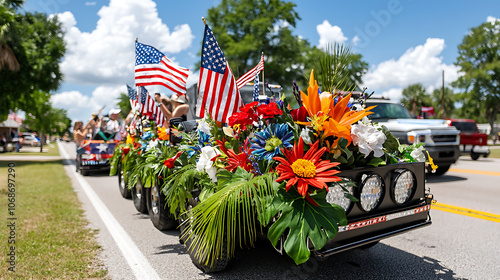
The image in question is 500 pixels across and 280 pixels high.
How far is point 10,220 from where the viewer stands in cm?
558

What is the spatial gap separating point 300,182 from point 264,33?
30080 millimetres

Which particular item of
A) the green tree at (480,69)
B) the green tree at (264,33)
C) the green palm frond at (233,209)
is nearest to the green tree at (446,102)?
the green tree at (480,69)

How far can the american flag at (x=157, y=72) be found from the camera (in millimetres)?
6211

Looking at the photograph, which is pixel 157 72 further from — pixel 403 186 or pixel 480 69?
pixel 480 69

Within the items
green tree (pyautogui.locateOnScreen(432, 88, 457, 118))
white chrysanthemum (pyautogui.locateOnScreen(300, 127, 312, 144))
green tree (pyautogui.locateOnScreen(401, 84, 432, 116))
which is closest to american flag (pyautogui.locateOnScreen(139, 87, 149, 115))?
white chrysanthemum (pyautogui.locateOnScreen(300, 127, 312, 144))

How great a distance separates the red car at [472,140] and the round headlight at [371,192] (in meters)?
16.3

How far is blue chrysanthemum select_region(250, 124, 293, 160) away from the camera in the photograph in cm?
259

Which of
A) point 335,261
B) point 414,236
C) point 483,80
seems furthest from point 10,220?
point 483,80

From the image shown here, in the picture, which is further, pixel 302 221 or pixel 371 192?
pixel 371 192

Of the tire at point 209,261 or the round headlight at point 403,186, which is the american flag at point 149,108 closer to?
the tire at point 209,261

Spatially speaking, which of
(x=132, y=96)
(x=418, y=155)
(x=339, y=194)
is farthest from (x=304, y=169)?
(x=132, y=96)

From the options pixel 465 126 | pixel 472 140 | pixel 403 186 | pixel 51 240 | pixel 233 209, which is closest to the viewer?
pixel 233 209

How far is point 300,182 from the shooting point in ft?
7.65

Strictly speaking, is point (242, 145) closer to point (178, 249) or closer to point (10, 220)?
point (178, 249)
